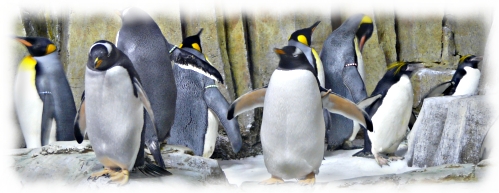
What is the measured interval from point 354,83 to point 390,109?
54cm

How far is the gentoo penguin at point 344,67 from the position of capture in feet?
13.7

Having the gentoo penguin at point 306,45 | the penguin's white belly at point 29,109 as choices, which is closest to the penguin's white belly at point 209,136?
the gentoo penguin at point 306,45

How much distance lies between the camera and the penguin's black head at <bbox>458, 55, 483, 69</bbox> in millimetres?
4338

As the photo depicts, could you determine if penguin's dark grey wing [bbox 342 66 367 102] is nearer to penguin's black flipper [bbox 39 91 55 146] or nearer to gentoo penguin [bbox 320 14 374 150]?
gentoo penguin [bbox 320 14 374 150]

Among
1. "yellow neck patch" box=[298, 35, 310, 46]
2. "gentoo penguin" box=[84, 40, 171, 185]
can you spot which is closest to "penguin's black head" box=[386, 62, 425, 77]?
"yellow neck patch" box=[298, 35, 310, 46]

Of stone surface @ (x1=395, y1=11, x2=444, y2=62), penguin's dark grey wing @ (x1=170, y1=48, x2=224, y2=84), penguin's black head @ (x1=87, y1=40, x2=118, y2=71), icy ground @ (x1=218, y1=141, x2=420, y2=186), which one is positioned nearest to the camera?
penguin's black head @ (x1=87, y1=40, x2=118, y2=71)

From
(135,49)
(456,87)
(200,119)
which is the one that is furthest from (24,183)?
(456,87)

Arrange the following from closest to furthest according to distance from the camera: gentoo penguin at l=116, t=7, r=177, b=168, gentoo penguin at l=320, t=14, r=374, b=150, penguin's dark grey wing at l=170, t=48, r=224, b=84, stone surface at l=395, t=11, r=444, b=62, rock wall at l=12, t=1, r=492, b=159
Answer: gentoo penguin at l=116, t=7, r=177, b=168 → penguin's dark grey wing at l=170, t=48, r=224, b=84 → rock wall at l=12, t=1, r=492, b=159 → gentoo penguin at l=320, t=14, r=374, b=150 → stone surface at l=395, t=11, r=444, b=62

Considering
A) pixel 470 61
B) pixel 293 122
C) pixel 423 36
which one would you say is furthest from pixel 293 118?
pixel 423 36

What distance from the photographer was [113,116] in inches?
96.9

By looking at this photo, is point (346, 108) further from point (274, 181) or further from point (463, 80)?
point (463, 80)

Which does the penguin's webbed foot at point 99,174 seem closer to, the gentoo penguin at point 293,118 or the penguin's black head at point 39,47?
the gentoo penguin at point 293,118

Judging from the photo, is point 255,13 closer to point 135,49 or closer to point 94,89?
point 135,49

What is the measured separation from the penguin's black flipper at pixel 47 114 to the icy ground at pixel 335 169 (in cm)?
108
